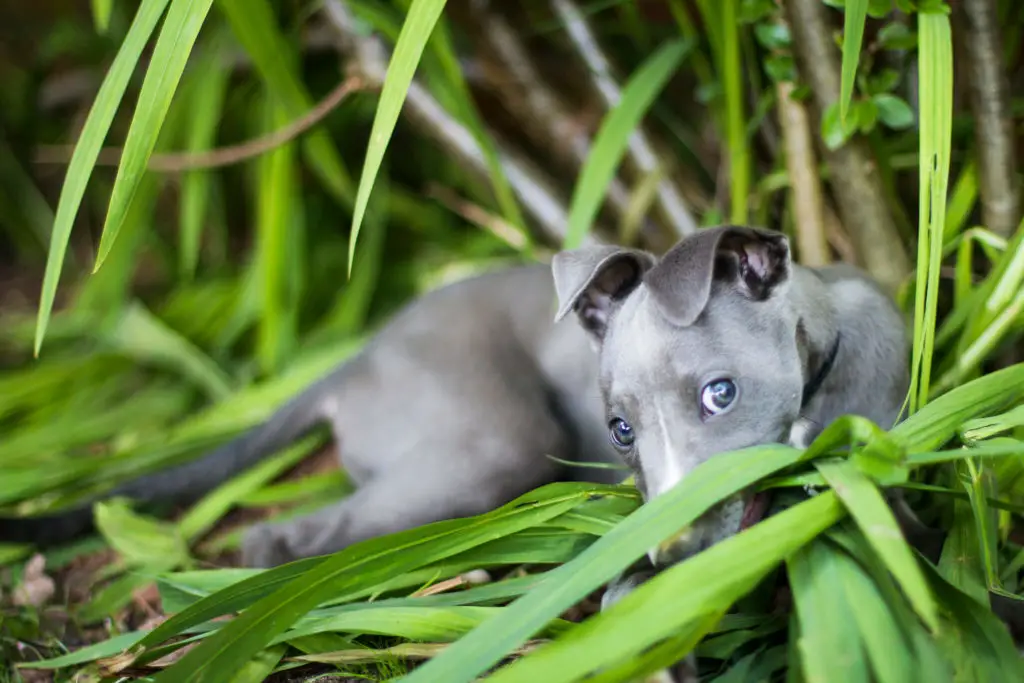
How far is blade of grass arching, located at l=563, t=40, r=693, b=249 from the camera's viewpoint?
91.1 inches

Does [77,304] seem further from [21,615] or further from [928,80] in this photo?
[928,80]

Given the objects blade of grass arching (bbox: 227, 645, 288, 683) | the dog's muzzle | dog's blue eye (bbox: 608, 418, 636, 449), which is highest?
dog's blue eye (bbox: 608, 418, 636, 449)

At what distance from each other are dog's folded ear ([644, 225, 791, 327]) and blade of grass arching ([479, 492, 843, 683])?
0.39 meters

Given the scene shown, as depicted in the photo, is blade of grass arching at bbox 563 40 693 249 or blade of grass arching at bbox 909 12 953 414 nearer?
blade of grass arching at bbox 909 12 953 414

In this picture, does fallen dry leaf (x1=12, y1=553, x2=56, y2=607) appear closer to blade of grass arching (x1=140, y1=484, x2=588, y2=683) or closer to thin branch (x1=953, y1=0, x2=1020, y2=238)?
blade of grass arching (x1=140, y1=484, x2=588, y2=683)

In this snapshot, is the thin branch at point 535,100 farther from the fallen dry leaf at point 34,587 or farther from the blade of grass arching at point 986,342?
the fallen dry leaf at point 34,587

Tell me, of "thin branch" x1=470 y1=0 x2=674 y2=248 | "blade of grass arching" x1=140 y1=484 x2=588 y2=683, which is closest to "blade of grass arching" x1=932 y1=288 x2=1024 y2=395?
"blade of grass arching" x1=140 y1=484 x2=588 y2=683

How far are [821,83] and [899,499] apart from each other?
3.07ft

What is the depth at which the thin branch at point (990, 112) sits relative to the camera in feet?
6.31

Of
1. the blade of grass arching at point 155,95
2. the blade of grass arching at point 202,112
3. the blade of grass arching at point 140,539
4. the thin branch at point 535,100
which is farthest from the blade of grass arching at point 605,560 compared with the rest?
the blade of grass arching at point 202,112

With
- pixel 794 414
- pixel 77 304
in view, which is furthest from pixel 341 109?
pixel 794 414

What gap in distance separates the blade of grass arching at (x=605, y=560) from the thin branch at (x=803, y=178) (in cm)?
106

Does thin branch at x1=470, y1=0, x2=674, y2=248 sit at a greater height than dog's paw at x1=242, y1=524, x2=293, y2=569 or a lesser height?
→ greater

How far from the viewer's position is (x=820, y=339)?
1756mm
